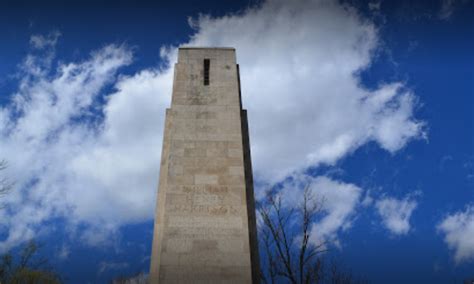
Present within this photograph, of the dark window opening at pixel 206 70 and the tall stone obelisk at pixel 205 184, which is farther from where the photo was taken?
the dark window opening at pixel 206 70

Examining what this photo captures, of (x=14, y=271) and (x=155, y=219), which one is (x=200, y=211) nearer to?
(x=155, y=219)

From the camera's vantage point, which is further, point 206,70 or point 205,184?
point 206,70

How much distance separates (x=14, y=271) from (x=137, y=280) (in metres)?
16.5

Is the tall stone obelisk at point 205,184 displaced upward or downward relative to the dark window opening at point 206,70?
downward

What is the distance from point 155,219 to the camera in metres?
→ 11.4

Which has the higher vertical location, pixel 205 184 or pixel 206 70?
pixel 206 70

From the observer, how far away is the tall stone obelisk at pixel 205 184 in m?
10.1

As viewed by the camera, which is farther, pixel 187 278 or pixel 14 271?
pixel 14 271

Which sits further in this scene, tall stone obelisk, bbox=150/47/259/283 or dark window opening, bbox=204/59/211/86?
dark window opening, bbox=204/59/211/86

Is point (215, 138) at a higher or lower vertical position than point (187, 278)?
higher

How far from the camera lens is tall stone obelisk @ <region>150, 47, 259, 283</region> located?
33.1 feet

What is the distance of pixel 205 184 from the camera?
11.3m

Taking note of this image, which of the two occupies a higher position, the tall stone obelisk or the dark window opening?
the dark window opening

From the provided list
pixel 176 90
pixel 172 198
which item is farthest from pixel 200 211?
pixel 176 90
